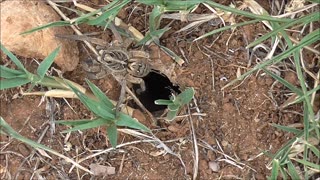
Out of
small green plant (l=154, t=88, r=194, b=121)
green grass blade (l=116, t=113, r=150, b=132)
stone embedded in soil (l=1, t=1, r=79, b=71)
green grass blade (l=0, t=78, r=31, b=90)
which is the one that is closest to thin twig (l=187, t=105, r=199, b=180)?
small green plant (l=154, t=88, r=194, b=121)

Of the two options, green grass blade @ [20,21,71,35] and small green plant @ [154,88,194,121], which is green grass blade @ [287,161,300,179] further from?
green grass blade @ [20,21,71,35]

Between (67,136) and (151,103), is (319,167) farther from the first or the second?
(67,136)

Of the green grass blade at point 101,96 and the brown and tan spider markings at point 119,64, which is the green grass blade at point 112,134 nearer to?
the green grass blade at point 101,96

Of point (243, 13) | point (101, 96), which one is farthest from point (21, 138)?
point (243, 13)

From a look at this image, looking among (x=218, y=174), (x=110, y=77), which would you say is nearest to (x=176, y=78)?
(x=110, y=77)

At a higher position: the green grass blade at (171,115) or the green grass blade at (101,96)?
the green grass blade at (101,96)

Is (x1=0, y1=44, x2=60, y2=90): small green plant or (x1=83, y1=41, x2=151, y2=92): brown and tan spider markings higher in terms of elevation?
(x1=0, y1=44, x2=60, y2=90): small green plant

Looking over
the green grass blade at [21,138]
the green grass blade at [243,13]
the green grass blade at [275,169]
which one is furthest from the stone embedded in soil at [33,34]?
the green grass blade at [275,169]
